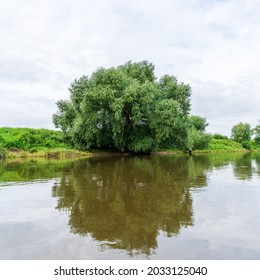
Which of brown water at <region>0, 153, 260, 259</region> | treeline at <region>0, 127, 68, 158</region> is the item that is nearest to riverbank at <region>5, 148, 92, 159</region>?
treeline at <region>0, 127, 68, 158</region>

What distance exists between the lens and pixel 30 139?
40719mm

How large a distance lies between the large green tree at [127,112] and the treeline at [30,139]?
1816mm

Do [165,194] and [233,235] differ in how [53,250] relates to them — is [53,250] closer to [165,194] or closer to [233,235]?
[233,235]

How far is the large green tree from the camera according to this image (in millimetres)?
36062

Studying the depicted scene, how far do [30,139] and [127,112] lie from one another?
1370 centimetres

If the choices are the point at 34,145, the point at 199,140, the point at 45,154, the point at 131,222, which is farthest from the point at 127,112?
the point at 131,222

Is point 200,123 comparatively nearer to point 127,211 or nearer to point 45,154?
point 45,154

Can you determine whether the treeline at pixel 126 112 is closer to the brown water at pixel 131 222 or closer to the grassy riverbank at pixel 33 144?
the grassy riverbank at pixel 33 144

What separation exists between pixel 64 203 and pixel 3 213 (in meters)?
1.70

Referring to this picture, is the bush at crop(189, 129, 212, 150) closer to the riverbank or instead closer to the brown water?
the riverbank

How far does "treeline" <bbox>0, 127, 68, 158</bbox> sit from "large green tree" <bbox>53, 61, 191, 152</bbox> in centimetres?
182
